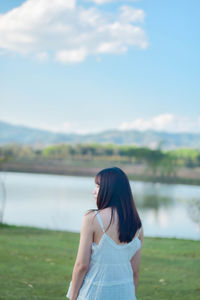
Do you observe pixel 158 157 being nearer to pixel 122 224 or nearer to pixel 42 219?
pixel 42 219

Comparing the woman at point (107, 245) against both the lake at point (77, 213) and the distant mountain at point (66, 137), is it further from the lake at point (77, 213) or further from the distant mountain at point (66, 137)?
the distant mountain at point (66, 137)

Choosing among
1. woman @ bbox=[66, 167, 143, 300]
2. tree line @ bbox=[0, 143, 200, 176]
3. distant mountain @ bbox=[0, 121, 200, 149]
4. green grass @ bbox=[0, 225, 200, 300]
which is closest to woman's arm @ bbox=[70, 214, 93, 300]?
woman @ bbox=[66, 167, 143, 300]

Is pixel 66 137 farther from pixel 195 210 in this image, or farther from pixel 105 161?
pixel 195 210

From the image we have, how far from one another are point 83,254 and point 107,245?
4.7 inches

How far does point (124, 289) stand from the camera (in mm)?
2066

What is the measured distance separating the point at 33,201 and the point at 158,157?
24.8 meters

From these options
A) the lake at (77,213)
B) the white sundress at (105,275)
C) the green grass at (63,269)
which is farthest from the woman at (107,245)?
the lake at (77,213)

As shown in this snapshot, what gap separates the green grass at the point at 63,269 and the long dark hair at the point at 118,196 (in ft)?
8.25

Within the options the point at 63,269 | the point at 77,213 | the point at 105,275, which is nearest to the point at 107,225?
the point at 105,275

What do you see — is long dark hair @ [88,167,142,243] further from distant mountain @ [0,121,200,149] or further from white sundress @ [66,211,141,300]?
distant mountain @ [0,121,200,149]

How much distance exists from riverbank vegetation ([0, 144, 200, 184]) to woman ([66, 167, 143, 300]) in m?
35.9

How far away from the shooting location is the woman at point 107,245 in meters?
2.01

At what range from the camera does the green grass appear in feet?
14.7

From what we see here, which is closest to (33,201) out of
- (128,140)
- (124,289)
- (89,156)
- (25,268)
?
(25,268)
